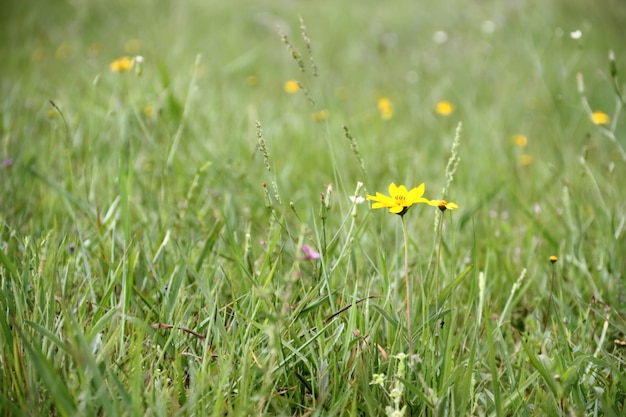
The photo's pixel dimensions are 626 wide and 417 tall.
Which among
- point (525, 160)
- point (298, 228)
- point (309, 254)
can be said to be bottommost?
point (525, 160)

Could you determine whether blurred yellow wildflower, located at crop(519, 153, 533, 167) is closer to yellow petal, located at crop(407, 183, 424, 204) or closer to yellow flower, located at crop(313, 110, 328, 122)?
yellow flower, located at crop(313, 110, 328, 122)

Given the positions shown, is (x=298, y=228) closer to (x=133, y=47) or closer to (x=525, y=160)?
(x=525, y=160)

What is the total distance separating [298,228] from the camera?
5.88 ft

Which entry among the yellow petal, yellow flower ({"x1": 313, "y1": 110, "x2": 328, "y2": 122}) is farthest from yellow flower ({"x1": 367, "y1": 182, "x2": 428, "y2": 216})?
yellow flower ({"x1": 313, "y1": 110, "x2": 328, "y2": 122})

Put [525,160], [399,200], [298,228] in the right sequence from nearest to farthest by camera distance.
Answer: [399,200] → [298,228] → [525,160]

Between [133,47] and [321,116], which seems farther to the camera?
[133,47]

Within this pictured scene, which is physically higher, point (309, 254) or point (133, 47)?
point (133, 47)

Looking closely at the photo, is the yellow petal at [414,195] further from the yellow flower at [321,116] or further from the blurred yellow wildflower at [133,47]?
the blurred yellow wildflower at [133,47]

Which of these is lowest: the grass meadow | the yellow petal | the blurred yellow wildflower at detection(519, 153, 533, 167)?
the blurred yellow wildflower at detection(519, 153, 533, 167)

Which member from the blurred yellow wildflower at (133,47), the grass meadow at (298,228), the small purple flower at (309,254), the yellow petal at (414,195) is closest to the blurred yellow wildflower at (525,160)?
the grass meadow at (298,228)

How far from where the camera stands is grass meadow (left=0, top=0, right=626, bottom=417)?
0.96 metres

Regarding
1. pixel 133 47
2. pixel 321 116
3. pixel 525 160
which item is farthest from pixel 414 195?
pixel 133 47

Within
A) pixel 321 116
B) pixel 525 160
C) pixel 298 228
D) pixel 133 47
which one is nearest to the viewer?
pixel 321 116

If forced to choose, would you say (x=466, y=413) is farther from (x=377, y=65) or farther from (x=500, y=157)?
(x=377, y=65)
